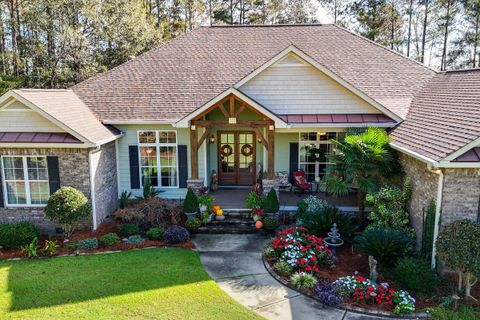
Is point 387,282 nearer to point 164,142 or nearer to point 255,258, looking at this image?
point 255,258

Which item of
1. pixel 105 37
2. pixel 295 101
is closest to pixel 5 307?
pixel 295 101

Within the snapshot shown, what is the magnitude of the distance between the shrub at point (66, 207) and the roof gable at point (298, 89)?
22.5ft

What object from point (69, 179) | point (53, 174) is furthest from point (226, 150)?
point (53, 174)

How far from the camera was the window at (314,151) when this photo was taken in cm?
1553

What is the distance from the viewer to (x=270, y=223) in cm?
1258

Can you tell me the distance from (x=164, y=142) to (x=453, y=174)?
10.1 meters

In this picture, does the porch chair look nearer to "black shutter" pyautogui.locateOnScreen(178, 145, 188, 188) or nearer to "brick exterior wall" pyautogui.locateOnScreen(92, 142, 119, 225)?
"black shutter" pyautogui.locateOnScreen(178, 145, 188, 188)

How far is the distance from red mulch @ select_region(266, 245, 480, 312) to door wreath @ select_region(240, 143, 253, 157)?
6.29 m

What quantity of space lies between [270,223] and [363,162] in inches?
141

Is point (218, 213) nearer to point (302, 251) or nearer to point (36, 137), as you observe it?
point (302, 251)

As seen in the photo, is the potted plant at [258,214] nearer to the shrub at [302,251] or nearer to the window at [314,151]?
the shrub at [302,251]

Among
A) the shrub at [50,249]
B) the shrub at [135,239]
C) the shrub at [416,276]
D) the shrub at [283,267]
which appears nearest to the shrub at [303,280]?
the shrub at [283,267]

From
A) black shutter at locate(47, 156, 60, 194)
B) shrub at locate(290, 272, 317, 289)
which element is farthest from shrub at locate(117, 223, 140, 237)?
shrub at locate(290, 272, 317, 289)

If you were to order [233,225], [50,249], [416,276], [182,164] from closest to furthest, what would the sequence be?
[416,276] → [50,249] → [233,225] → [182,164]
